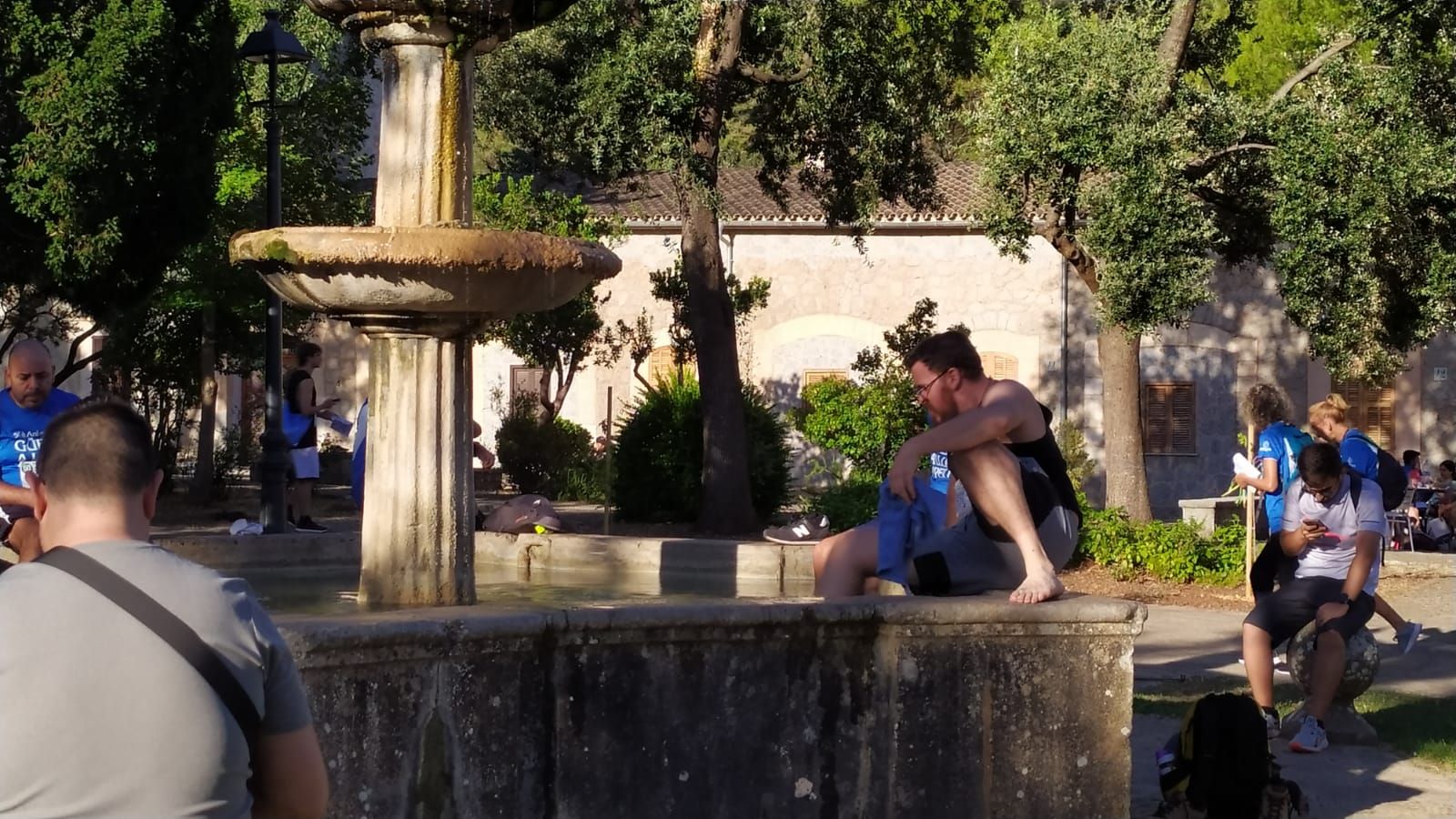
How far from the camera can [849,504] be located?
52.9ft

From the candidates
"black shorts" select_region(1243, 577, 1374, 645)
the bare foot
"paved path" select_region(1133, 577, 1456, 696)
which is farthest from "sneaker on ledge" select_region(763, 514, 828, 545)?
the bare foot

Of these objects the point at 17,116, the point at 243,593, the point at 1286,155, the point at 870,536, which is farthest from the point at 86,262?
the point at 243,593

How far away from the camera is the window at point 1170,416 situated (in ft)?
89.2

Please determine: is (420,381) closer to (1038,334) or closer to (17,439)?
(17,439)

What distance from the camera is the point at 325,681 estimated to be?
14.5 feet

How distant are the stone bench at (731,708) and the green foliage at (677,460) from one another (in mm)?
13163

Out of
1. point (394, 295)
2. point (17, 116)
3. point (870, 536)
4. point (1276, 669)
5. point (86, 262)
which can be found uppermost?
point (17, 116)

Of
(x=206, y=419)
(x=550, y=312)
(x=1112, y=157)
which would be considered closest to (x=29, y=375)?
(x=1112, y=157)

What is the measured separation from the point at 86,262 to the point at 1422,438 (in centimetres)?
2015

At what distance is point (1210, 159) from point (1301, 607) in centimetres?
931

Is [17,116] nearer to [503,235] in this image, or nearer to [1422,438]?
[503,235]

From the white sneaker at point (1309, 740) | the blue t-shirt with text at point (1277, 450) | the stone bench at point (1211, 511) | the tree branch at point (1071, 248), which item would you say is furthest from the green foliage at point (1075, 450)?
the white sneaker at point (1309, 740)

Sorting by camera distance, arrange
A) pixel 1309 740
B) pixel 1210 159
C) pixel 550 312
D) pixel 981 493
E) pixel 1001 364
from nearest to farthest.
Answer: pixel 981 493
pixel 1309 740
pixel 1210 159
pixel 550 312
pixel 1001 364

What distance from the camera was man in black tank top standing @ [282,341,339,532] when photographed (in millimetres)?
11688
